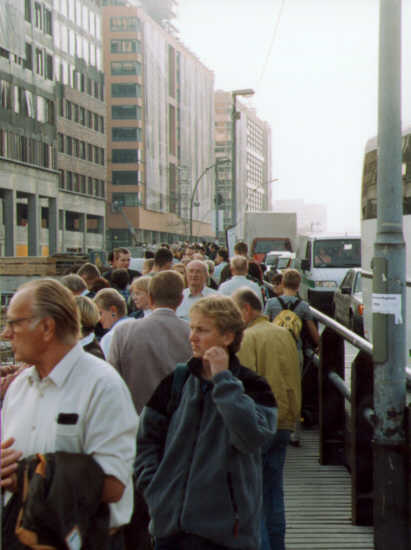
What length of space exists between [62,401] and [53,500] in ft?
1.19

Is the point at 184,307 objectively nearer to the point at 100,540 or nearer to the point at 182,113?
the point at 100,540

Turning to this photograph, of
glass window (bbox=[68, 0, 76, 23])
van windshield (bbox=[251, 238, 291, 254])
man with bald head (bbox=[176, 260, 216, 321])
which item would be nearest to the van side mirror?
van windshield (bbox=[251, 238, 291, 254])

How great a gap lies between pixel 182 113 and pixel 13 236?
2849 inches

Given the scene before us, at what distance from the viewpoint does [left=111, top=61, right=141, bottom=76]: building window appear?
102m

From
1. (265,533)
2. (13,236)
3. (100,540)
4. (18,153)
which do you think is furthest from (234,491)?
(18,153)

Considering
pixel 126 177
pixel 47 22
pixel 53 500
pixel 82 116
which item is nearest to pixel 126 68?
pixel 126 177

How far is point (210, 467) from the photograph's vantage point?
328 cm

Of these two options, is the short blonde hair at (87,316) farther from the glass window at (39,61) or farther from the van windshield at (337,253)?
the glass window at (39,61)

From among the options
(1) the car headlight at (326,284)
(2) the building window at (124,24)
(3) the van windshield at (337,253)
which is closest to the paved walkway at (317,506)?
(1) the car headlight at (326,284)

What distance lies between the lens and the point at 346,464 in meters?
7.48

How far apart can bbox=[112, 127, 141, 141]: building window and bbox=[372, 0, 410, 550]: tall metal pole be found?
9809 centimetres

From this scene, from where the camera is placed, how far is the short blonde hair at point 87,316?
15.1 feet

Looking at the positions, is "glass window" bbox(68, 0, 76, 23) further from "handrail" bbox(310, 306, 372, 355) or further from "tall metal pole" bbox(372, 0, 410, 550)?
"tall metal pole" bbox(372, 0, 410, 550)

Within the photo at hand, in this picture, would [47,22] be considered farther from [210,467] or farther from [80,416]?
[80,416]
